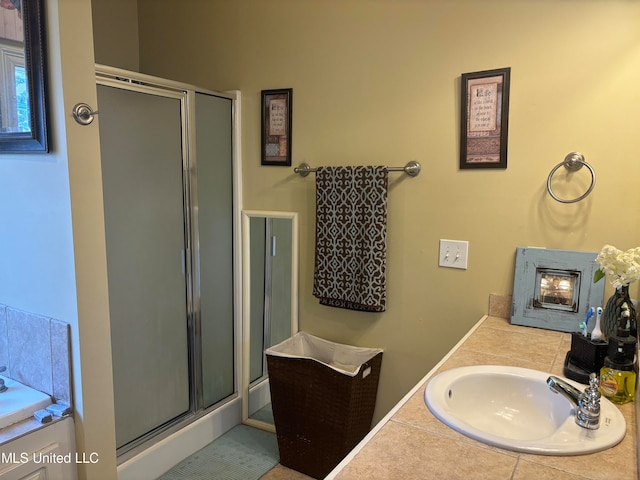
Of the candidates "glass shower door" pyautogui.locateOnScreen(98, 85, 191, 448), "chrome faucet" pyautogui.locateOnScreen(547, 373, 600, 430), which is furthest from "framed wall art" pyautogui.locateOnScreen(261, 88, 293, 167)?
"chrome faucet" pyautogui.locateOnScreen(547, 373, 600, 430)

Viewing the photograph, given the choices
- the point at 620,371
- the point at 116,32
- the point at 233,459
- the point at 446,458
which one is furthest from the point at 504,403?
the point at 116,32

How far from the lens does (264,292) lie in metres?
2.60

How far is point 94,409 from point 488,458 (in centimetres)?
130

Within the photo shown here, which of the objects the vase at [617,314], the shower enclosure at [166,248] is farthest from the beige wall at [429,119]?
the vase at [617,314]

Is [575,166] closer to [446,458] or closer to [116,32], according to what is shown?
[446,458]

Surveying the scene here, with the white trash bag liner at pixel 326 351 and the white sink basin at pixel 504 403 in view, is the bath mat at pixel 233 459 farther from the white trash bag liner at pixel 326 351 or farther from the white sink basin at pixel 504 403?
the white sink basin at pixel 504 403

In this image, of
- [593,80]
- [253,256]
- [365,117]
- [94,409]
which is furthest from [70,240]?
[593,80]

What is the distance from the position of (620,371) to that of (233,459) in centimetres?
178

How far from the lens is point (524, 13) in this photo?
177 centimetres

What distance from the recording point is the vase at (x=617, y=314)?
1312 millimetres

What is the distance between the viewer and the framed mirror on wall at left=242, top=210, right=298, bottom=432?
2471 mm

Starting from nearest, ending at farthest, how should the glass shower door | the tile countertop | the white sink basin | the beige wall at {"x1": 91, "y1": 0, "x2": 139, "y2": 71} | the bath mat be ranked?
the tile countertop, the white sink basin, the glass shower door, the bath mat, the beige wall at {"x1": 91, "y1": 0, "x2": 139, "y2": 71}

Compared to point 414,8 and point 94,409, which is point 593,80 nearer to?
point 414,8

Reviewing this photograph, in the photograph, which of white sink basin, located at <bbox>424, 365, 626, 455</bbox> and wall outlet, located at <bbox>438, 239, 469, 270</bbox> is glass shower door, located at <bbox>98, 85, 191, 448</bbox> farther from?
white sink basin, located at <bbox>424, 365, 626, 455</bbox>
